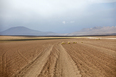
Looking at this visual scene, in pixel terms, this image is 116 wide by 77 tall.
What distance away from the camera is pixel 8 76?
21.6 ft

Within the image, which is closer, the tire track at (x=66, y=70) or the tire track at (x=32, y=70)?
the tire track at (x=66, y=70)

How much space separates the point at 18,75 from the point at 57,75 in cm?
217

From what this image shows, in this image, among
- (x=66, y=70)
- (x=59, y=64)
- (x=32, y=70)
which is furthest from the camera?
(x=59, y=64)

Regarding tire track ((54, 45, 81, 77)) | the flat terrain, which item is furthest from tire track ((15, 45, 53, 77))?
tire track ((54, 45, 81, 77))

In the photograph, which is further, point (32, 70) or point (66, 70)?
point (32, 70)

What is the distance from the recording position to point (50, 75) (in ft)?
21.5

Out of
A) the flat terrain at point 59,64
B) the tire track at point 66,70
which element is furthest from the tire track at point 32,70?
the tire track at point 66,70

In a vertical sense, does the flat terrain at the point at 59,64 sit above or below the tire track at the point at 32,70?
below

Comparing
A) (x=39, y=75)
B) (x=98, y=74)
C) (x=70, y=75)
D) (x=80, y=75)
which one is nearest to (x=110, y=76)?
(x=98, y=74)

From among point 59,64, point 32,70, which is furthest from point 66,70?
Answer: point 32,70

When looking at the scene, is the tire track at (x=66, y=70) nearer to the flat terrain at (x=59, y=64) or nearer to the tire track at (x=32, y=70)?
the flat terrain at (x=59, y=64)

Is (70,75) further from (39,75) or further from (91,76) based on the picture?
(39,75)

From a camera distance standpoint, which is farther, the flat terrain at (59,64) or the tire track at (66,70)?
the flat terrain at (59,64)

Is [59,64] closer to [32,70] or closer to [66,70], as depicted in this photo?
[66,70]
